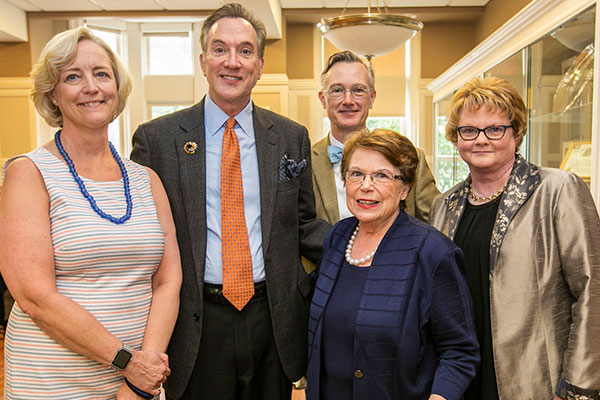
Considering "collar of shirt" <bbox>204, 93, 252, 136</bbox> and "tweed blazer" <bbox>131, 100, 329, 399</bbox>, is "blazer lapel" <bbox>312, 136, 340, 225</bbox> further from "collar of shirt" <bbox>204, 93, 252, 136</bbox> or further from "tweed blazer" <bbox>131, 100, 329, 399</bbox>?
"collar of shirt" <bbox>204, 93, 252, 136</bbox>

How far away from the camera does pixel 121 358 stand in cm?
154

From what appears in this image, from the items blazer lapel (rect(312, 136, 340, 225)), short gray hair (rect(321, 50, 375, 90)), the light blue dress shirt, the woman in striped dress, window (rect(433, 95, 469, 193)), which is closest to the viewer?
the woman in striped dress

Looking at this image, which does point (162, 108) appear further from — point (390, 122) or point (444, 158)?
point (444, 158)

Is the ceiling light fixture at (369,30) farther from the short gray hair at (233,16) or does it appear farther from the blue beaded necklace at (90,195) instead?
the blue beaded necklace at (90,195)

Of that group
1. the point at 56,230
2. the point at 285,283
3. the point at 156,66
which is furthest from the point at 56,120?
the point at 156,66

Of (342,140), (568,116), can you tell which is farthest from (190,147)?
(568,116)

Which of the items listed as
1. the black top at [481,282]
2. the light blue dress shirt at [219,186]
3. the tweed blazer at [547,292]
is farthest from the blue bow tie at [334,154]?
the tweed blazer at [547,292]

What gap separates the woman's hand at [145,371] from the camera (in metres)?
1.56

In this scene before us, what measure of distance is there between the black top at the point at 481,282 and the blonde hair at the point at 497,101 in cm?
28

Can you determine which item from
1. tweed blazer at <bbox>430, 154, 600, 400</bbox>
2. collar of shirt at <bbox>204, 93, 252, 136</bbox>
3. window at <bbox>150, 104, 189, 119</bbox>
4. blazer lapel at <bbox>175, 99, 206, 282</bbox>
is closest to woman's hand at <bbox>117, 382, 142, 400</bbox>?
blazer lapel at <bbox>175, 99, 206, 282</bbox>

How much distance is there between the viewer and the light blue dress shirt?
1.82m

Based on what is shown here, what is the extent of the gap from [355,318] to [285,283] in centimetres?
37

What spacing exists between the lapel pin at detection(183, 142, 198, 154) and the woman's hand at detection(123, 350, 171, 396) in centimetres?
70

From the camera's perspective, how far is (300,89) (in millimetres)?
8336
